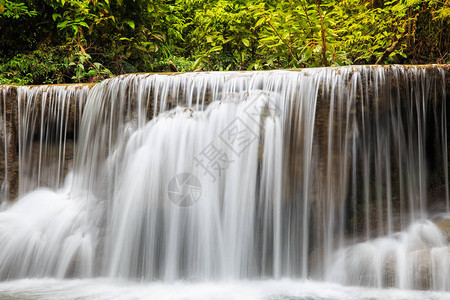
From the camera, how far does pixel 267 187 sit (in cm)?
414

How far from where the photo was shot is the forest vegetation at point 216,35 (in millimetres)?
6328

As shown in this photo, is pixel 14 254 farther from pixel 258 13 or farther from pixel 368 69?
pixel 258 13

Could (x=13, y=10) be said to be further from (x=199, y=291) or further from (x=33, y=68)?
(x=199, y=291)

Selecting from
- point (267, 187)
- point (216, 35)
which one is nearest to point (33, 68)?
point (216, 35)

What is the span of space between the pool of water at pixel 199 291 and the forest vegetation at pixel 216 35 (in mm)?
3944

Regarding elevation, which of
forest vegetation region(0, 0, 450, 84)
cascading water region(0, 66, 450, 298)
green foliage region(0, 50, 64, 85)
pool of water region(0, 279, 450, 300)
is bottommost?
pool of water region(0, 279, 450, 300)

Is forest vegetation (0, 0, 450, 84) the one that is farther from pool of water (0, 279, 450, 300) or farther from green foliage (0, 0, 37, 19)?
pool of water (0, 279, 450, 300)

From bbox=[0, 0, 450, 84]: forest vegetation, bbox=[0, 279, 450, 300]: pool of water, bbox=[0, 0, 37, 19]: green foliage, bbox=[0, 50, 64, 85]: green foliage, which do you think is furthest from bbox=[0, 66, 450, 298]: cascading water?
bbox=[0, 0, 37, 19]: green foliage

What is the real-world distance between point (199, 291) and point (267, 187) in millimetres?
1290

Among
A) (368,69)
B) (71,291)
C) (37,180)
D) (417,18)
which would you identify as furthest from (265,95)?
(417,18)

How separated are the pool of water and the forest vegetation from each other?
3.94 m

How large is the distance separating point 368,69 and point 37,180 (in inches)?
178

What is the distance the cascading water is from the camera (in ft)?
13.2

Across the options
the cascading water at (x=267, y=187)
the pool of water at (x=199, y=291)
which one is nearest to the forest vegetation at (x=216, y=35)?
the cascading water at (x=267, y=187)
